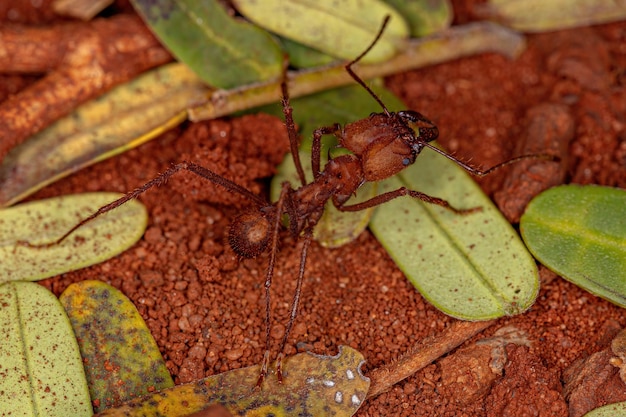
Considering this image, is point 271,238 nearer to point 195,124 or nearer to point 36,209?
point 195,124

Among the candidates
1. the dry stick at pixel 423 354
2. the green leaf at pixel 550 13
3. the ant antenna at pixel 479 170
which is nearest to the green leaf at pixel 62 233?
the dry stick at pixel 423 354

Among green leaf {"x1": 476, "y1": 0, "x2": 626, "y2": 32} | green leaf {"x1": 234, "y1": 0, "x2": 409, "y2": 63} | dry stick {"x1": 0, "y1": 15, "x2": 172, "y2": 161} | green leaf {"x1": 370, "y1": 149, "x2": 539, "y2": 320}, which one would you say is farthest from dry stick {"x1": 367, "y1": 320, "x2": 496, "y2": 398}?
dry stick {"x1": 0, "y1": 15, "x2": 172, "y2": 161}

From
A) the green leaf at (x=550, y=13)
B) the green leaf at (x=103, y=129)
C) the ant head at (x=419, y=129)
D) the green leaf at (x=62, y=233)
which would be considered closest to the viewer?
the green leaf at (x=62, y=233)

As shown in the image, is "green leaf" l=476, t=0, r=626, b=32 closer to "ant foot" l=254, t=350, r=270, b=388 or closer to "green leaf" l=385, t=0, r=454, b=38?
"green leaf" l=385, t=0, r=454, b=38

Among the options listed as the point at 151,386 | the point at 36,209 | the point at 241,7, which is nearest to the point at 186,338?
the point at 151,386

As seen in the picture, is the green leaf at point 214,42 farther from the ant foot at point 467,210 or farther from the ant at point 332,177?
the ant foot at point 467,210
